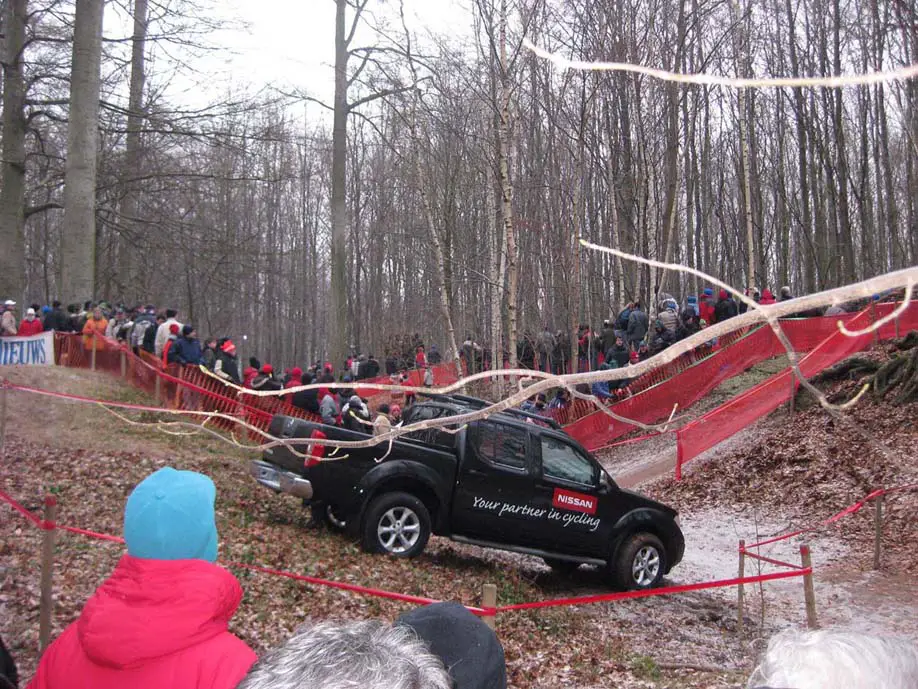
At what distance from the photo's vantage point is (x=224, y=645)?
7.39ft

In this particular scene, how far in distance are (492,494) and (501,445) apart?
2.03ft

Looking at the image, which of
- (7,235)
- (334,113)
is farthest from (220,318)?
(7,235)

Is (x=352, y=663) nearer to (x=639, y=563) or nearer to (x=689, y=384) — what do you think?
(x=639, y=563)

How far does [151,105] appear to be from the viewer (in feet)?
60.3

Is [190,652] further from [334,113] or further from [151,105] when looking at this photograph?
[334,113]

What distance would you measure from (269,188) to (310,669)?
5288 cm

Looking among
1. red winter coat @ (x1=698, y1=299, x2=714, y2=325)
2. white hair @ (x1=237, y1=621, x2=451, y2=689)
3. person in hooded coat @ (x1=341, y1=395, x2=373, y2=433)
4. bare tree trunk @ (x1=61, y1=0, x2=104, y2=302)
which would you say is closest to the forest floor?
person in hooded coat @ (x1=341, y1=395, x2=373, y2=433)

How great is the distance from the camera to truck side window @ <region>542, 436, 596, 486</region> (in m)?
9.31

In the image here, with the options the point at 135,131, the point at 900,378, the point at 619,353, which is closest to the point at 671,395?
the point at 619,353

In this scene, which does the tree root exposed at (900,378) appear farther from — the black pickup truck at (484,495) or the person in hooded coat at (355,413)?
the person in hooded coat at (355,413)

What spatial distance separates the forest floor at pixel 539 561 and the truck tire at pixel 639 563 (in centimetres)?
34

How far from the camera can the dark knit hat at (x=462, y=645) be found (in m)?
1.63

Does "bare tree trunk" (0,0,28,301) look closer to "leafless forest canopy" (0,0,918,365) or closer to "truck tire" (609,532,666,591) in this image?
"leafless forest canopy" (0,0,918,365)

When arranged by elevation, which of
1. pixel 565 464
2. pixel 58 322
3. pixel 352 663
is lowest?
pixel 565 464
